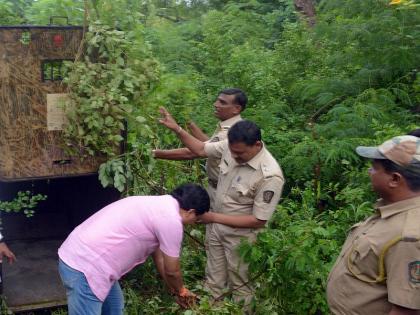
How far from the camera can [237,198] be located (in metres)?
4.93

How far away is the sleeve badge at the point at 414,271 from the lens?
2740mm

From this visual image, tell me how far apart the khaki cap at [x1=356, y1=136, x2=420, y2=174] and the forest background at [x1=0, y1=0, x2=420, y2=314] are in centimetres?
148

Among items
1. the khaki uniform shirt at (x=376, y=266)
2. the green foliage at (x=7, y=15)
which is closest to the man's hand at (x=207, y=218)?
the khaki uniform shirt at (x=376, y=266)

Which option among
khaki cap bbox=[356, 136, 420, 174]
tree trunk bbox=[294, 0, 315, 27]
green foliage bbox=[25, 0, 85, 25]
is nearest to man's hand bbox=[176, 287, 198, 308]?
khaki cap bbox=[356, 136, 420, 174]

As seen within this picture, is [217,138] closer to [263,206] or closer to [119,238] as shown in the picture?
[263,206]

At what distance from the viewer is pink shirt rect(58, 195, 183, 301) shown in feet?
13.0

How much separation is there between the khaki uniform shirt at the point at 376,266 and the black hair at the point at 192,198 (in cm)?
104

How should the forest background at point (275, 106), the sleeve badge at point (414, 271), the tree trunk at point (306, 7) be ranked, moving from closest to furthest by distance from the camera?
the sleeve badge at point (414, 271) → the forest background at point (275, 106) → the tree trunk at point (306, 7)

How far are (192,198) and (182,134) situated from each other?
140cm

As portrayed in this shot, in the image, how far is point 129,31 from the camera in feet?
16.4

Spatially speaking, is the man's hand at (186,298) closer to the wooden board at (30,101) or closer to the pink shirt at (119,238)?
the pink shirt at (119,238)

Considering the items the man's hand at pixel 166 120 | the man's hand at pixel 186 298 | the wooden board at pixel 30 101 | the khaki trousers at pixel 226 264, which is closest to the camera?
the man's hand at pixel 186 298

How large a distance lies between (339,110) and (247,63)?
5.92ft

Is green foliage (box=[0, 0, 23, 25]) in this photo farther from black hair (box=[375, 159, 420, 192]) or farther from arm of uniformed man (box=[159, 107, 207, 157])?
black hair (box=[375, 159, 420, 192])
